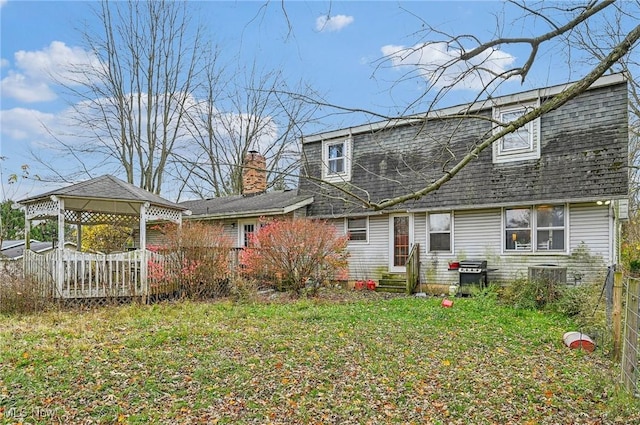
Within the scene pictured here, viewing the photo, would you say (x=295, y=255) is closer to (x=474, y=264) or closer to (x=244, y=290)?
(x=244, y=290)

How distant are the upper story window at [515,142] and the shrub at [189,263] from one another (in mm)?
8440

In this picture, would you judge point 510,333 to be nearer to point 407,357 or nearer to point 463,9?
point 407,357

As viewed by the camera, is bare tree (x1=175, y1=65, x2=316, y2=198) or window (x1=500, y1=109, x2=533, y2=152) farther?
bare tree (x1=175, y1=65, x2=316, y2=198)

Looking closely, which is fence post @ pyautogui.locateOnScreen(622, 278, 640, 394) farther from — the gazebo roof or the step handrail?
the gazebo roof

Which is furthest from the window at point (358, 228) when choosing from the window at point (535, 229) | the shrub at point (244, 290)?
the shrub at point (244, 290)

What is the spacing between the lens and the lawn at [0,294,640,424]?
4.22 m

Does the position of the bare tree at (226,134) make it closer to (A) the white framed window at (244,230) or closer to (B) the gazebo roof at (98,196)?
(A) the white framed window at (244,230)

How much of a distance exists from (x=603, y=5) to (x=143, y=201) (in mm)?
10859

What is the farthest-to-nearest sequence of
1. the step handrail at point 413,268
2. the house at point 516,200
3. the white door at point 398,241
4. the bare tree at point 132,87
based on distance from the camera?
1. the bare tree at point 132,87
2. the white door at point 398,241
3. the step handrail at point 413,268
4. the house at point 516,200

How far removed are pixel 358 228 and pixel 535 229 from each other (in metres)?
5.62

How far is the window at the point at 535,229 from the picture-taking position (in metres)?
11.4

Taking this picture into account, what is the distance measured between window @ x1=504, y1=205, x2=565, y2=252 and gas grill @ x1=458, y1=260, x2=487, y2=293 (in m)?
0.95

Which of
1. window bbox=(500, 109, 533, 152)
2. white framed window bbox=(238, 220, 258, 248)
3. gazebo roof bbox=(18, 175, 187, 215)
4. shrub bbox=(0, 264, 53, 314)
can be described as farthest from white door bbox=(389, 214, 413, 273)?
shrub bbox=(0, 264, 53, 314)

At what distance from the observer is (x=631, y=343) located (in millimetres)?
4637
